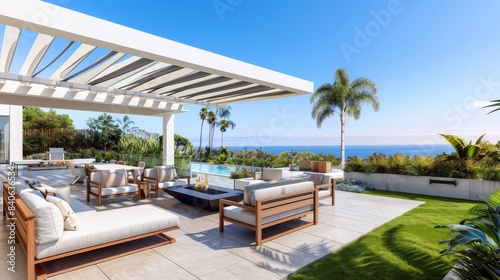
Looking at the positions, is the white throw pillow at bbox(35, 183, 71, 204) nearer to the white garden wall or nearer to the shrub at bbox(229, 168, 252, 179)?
the shrub at bbox(229, 168, 252, 179)

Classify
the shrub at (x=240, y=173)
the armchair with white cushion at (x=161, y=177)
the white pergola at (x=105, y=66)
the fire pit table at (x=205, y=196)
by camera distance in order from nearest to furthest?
the white pergola at (x=105, y=66), the fire pit table at (x=205, y=196), the armchair with white cushion at (x=161, y=177), the shrub at (x=240, y=173)

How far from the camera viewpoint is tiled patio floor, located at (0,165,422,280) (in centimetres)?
343

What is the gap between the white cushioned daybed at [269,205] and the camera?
447 centimetres

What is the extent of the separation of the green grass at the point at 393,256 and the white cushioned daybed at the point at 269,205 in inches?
41.8

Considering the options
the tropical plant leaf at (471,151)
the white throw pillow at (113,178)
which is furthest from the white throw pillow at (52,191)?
the tropical plant leaf at (471,151)

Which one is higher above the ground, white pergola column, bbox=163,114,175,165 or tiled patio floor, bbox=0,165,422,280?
white pergola column, bbox=163,114,175,165

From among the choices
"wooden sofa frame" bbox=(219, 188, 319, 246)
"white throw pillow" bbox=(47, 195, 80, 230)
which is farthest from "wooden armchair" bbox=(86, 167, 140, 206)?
"wooden sofa frame" bbox=(219, 188, 319, 246)

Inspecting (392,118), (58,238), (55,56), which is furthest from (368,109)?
(58,238)

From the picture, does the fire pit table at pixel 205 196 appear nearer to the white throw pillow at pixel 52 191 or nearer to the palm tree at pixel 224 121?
the white throw pillow at pixel 52 191

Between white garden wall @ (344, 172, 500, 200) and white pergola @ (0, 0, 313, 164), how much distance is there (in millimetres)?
4421

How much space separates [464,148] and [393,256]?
7.16 meters

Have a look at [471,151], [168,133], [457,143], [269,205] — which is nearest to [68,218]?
[269,205]

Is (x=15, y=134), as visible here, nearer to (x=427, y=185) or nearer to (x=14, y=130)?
(x=14, y=130)

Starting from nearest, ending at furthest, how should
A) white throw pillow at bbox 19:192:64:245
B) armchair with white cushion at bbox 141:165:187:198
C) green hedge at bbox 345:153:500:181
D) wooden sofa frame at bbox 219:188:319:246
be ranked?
white throw pillow at bbox 19:192:64:245, wooden sofa frame at bbox 219:188:319:246, armchair with white cushion at bbox 141:165:187:198, green hedge at bbox 345:153:500:181
